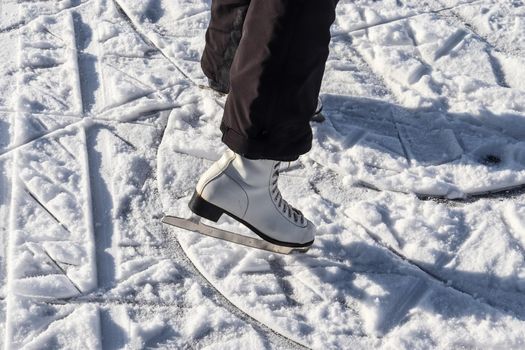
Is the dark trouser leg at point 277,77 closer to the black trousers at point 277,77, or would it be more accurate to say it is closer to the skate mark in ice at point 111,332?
the black trousers at point 277,77

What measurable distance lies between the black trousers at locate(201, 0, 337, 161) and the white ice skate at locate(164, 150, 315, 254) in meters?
0.09

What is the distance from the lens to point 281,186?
2.24 meters

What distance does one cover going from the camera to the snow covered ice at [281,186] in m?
1.84

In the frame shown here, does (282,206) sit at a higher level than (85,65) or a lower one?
lower

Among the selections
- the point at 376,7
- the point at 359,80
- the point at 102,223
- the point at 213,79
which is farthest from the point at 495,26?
the point at 102,223

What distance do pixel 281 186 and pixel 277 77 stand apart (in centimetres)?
63

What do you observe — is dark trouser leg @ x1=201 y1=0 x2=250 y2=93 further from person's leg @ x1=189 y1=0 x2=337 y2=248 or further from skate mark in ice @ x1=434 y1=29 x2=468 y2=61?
skate mark in ice @ x1=434 y1=29 x2=468 y2=61

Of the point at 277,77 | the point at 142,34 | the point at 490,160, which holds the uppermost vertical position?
the point at 277,77

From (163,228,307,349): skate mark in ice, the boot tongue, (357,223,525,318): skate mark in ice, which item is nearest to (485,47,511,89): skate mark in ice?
(357,223,525,318): skate mark in ice

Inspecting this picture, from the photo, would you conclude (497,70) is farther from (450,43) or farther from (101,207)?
(101,207)

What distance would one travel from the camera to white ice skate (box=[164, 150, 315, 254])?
6.12ft

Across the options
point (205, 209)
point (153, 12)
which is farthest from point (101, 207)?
point (153, 12)

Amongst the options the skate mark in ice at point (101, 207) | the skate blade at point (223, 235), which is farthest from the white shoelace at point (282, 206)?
the skate mark in ice at point (101, 207)

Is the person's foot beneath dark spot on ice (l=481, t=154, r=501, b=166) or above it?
above
